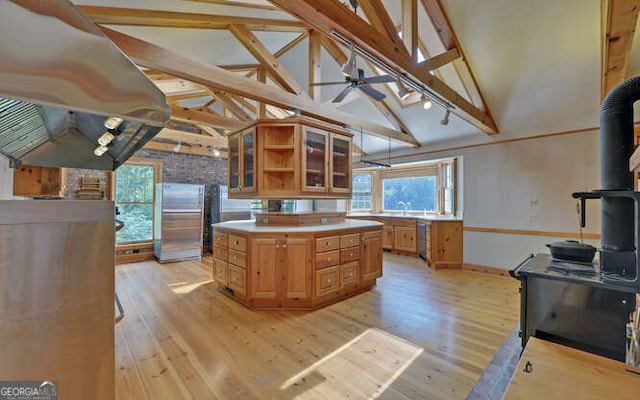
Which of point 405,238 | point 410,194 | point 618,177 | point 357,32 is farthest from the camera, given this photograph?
point 410,194

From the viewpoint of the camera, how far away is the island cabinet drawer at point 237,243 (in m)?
3.14

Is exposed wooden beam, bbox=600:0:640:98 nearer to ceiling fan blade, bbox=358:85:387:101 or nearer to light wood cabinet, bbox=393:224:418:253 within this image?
ceiling fan blade, bbox=358:85:387:101

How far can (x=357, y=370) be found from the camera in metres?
1.98

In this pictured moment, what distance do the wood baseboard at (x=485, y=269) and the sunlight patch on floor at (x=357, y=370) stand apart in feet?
10.1

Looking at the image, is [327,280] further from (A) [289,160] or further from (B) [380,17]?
(B) [380,17]

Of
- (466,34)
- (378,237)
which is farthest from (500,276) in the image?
(466,34)

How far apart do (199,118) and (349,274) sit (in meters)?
3.52

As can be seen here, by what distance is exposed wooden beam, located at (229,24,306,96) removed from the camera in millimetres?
3187

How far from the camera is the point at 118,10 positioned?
2.16 m

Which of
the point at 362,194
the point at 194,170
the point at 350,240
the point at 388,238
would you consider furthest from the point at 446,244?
the point at 194,170

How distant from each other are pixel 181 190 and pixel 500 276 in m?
6.21

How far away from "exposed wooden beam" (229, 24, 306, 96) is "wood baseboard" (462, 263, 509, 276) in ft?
13.8

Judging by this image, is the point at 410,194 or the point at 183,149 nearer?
the point at 183,149

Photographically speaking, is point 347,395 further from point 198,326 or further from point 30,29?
point 30,29
